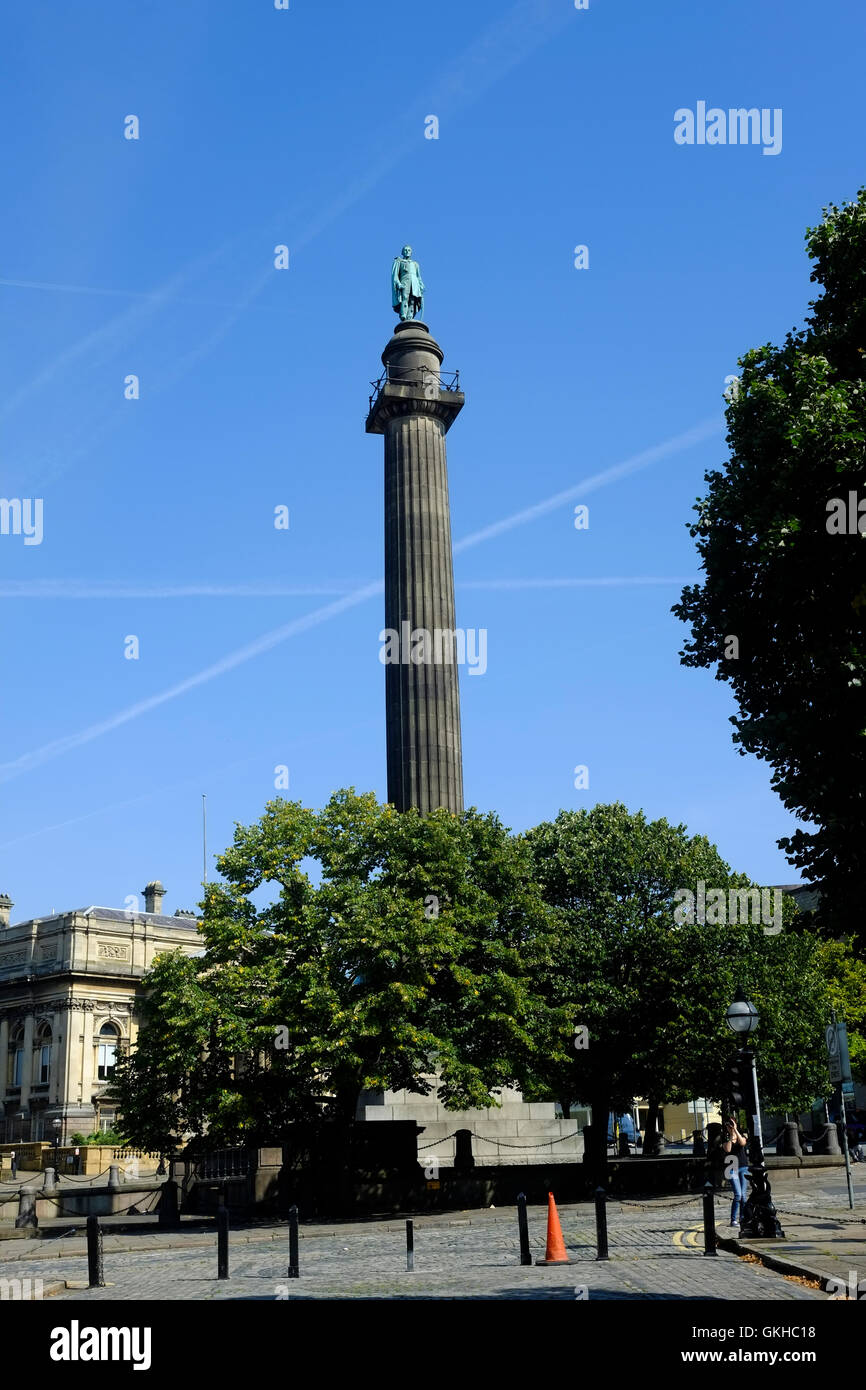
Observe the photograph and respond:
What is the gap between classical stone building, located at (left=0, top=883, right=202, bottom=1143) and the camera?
8506cm

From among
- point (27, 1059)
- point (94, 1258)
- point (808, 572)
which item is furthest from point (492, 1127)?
point (27, 1059)

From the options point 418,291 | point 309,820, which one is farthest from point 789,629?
point 418,291

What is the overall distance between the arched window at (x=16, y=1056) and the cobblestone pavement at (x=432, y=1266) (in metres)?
65.0

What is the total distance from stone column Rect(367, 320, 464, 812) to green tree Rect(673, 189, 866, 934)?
30.5 m

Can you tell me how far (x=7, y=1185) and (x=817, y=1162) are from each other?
2690cm

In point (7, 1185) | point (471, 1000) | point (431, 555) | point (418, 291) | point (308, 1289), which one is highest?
point (418, 291)

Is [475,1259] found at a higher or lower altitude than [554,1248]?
lower

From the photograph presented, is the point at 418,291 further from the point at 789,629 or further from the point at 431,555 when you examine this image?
the point at 789,629

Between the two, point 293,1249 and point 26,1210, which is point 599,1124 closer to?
point 26,1210

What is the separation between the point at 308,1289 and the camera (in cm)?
1596

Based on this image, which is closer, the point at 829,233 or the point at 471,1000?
the point at 829,233

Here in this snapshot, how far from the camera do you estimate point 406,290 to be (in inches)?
2336

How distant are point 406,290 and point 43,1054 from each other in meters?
60.0
